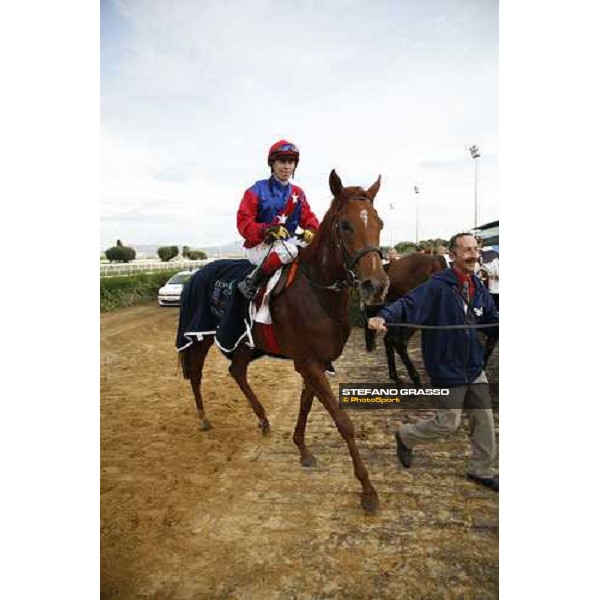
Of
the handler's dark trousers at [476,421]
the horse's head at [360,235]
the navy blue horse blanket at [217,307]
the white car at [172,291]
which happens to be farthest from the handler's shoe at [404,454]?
the white car at [172,291]

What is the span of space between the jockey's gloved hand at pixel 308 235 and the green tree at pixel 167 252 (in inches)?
35.4

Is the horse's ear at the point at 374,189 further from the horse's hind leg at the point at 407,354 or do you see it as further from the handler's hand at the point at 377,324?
the horse's hind leg at the point at 407,354

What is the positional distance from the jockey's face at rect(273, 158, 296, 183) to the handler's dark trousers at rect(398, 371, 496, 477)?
169 cm

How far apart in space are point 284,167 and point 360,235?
0.74 meters

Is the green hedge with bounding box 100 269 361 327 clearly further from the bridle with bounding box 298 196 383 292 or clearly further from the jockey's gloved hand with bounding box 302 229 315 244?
the jockey's gloved hand with bounding box 302 229 315 244

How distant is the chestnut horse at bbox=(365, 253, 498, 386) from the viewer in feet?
10.7

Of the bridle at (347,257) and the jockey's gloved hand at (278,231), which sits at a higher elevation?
the jockey's gloved hand at (278,231)

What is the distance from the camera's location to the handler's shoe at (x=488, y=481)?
2354 millimetres

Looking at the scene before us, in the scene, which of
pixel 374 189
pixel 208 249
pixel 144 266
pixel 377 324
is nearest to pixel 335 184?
pixel 374 189

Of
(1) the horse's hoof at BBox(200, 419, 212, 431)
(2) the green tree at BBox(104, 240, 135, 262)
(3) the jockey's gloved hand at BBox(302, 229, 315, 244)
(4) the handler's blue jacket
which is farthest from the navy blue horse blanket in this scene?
(4) the handler's blue jacket

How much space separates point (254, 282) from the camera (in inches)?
121
